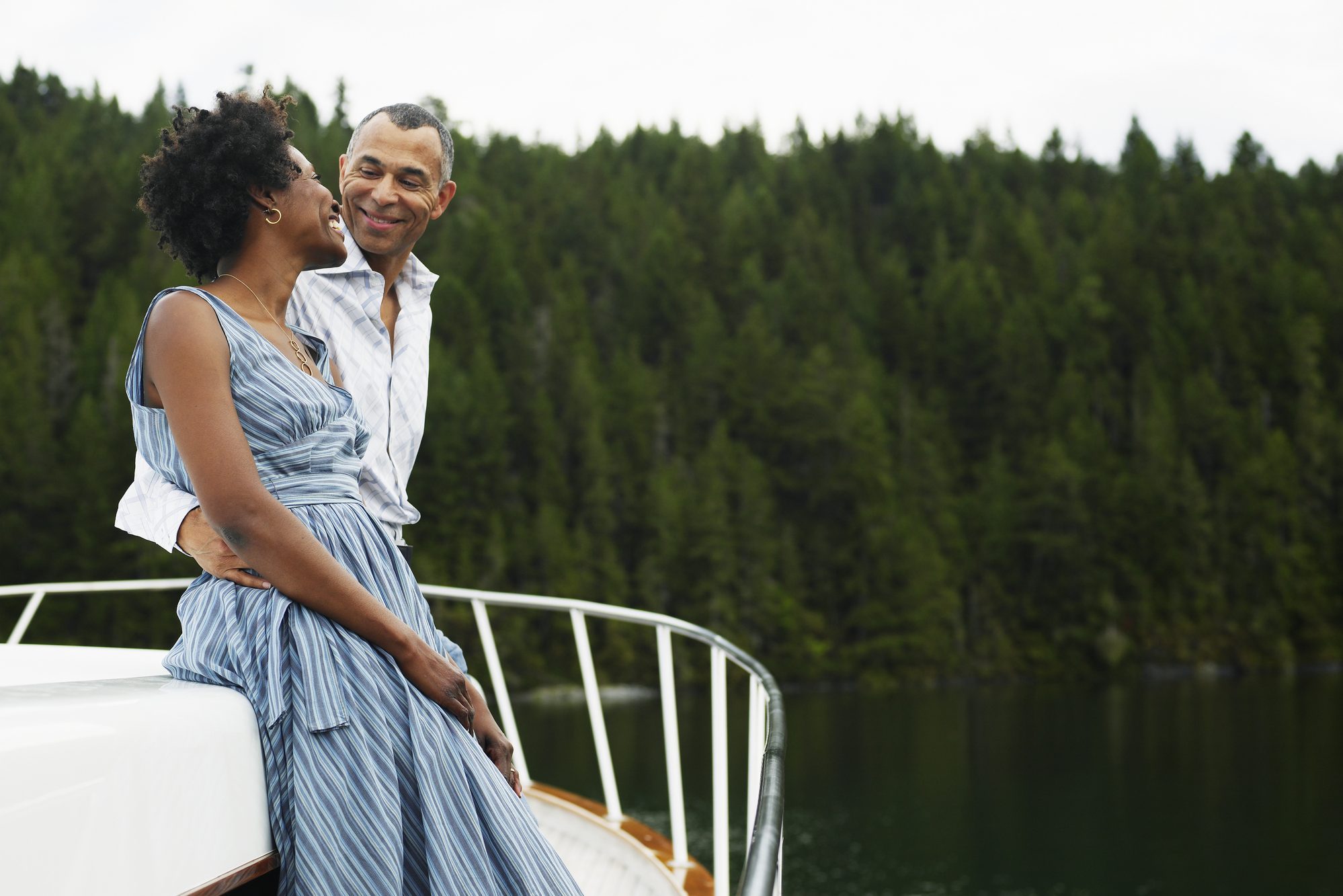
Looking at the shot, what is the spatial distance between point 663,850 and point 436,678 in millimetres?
1707

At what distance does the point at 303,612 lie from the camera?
1432mm

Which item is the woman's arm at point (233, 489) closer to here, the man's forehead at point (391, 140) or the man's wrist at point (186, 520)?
the man's wrist at point (186, 520)

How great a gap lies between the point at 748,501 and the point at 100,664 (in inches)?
2363

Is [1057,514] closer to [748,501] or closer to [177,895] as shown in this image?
[748,501]

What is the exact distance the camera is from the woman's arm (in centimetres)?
140

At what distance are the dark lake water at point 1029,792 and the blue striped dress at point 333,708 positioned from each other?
23.9 metres

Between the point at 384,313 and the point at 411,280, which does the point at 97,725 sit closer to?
the point at 384,313

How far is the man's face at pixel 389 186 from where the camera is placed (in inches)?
86.5

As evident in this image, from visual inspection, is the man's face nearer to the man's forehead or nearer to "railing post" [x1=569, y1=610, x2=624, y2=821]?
the man's forehead

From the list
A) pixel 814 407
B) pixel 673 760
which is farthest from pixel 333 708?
pixel 814 407

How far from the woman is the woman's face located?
0.08 ft

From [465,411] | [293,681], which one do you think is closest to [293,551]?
[293,681]

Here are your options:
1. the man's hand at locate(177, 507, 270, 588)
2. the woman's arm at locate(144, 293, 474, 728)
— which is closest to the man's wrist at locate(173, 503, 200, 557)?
the man's hand at locate(177, 507, 270, 588)

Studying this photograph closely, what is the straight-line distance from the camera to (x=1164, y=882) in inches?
962
